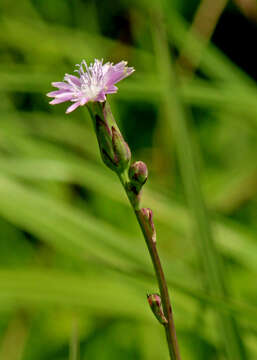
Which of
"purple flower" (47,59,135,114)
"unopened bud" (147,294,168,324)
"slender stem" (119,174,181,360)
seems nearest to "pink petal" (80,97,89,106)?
"purple flower" (47,59,135,114)

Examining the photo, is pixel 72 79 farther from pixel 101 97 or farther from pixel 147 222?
pixel 147 222

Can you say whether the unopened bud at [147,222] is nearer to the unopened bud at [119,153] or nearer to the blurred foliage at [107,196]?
the unopened bud at [119,153]

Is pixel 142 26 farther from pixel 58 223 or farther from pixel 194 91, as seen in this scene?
pixel 58 223

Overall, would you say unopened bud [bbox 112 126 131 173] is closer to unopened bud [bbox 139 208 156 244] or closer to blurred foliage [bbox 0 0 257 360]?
unopened bud [bbox 139 208 156 244]

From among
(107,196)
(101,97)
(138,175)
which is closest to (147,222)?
(138,175)

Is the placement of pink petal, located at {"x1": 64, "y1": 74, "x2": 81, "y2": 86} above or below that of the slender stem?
above

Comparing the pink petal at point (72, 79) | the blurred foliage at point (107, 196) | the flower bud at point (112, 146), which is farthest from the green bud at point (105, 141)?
the blurred foliage at point (107, 196)

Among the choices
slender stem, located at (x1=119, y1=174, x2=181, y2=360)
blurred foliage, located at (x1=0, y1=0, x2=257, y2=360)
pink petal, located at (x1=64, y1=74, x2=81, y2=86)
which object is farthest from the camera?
blurred foliage, located at (x1=0, y1=0, x2=257, y2=360)
